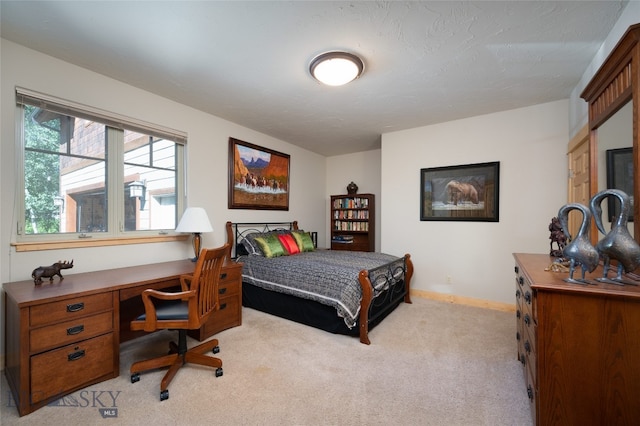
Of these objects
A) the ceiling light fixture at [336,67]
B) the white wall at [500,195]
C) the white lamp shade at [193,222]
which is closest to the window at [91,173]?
the white lamp shade at [193,222]

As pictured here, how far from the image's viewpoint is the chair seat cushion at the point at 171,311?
5.94 ft

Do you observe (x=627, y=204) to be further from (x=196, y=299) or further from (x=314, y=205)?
(x=314, y=205)

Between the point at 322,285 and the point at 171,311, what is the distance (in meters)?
1.34

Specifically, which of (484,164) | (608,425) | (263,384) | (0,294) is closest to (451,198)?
(484,164)

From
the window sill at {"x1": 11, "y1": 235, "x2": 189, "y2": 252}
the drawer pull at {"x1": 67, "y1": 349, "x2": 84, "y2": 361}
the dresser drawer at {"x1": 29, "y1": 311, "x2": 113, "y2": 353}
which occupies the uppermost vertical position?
the window sill at {"x1": 11, "y1": 235, "x2": 189, "y2": 252}

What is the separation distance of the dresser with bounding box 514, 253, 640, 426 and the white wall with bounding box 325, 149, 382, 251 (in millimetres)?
3644

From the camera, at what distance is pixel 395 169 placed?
161 inches

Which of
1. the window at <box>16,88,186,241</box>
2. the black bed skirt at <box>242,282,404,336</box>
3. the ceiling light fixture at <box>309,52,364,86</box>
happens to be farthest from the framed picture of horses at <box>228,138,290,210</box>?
the ceiling light fixture at <box>309,52,364,86</box>

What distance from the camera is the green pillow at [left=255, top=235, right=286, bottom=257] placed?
3.50m

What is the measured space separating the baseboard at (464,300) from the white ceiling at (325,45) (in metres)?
2.45

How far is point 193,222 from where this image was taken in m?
2.77

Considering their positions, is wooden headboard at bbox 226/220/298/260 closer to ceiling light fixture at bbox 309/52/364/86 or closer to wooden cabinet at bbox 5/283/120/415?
wooden cabinet at bbox 5/283/120/415

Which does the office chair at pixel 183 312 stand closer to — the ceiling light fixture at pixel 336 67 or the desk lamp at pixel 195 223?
the desk lamp at pixel 195 223

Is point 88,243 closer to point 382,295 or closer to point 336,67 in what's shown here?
point 336,67
